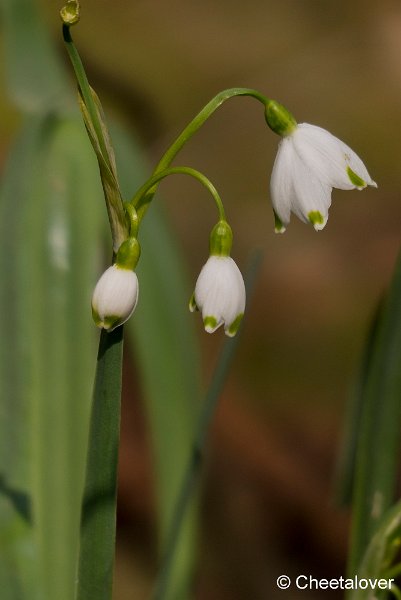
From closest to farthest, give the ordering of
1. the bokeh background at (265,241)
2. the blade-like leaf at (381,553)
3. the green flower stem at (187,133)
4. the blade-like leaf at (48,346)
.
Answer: the green flower stem at (187,133) → the blade-like leaf at (381,553) → the blade-like leaf at (48,346) → the bokeh background at (265,241)

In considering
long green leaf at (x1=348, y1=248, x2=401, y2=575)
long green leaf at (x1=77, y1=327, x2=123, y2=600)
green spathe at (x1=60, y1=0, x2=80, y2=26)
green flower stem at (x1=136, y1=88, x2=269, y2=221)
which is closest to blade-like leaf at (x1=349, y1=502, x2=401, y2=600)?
long green leaf at (x1=348, y1=248, x2=401, y2=575)

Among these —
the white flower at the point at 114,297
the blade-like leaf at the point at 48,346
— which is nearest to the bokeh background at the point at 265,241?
the blade-like leaf at the point at 48,346

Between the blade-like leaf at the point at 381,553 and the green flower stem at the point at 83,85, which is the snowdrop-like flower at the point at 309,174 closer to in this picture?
Answer: the green flower stem at the point at 83,85

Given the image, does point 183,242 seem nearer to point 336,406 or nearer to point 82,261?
point 336,406

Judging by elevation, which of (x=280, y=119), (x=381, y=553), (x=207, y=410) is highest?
(x=280, y=119)

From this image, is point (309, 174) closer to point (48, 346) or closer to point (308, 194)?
point (308, 194)

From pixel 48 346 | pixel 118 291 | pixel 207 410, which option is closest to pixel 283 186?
pixel 118 291

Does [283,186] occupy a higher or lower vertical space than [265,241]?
higher

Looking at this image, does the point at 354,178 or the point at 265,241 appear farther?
the point at 265,241
